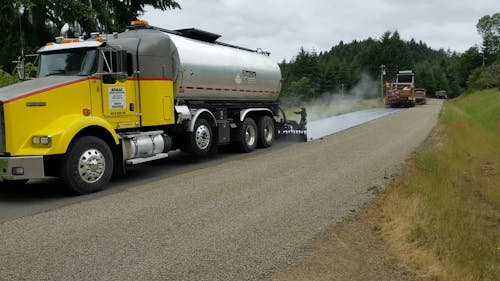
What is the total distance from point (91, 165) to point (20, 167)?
1.20 m

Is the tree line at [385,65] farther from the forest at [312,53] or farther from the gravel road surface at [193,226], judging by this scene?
the gravel road surface at [193,226]

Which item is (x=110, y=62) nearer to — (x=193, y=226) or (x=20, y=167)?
(x=20, y=167)

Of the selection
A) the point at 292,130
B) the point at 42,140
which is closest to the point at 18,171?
the point at 42,140

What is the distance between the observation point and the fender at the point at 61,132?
812cm

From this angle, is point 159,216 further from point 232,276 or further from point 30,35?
point 30,35

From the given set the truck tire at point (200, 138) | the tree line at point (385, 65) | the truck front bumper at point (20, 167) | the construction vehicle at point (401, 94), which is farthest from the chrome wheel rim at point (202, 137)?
the tree line at point (385, 65)

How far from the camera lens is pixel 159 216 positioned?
6875 millimetres

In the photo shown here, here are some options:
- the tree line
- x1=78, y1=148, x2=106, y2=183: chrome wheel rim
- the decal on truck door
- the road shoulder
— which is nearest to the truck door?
the decal on truck door

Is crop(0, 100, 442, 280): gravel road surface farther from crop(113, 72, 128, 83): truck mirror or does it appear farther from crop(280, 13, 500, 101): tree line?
crop(280, 13, 500, 101): tree line

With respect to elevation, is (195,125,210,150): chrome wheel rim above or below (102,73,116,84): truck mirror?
below

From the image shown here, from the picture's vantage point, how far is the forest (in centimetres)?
1997

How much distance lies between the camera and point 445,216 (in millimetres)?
6832

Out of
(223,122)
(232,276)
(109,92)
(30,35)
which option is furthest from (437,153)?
(30,35)

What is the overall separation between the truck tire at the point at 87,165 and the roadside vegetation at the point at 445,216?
4852mm
